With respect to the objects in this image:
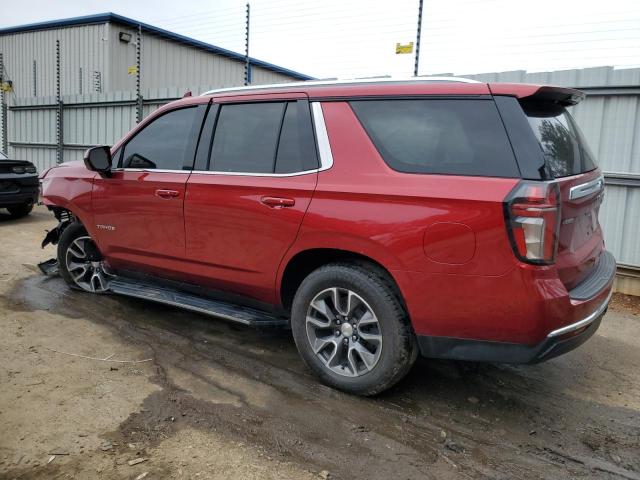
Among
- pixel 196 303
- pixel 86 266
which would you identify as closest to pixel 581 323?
pixel 196 303

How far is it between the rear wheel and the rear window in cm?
387

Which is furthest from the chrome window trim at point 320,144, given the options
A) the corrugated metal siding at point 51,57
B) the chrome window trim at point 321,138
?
the corrugated metal siding at point 51,57

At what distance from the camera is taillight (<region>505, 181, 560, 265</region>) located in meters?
2.60

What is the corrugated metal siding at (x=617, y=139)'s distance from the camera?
228 inches

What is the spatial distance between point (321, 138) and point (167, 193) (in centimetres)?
141

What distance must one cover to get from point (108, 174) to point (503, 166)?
10.9ft

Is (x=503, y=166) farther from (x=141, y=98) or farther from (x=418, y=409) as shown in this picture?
(x=141, y=98)

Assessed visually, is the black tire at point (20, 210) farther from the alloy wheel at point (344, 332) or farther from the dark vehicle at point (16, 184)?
the alloy wheel at point (344, 332)

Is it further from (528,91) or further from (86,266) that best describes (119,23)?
(528,91)

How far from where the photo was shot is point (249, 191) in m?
3.58

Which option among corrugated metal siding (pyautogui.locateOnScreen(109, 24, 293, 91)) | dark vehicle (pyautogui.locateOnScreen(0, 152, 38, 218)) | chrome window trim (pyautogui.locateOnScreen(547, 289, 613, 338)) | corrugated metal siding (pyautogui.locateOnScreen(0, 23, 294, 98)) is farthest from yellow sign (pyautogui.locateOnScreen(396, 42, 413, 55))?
corrugated metal siding (pyautogui.locateOnScreen(109, 24, 293, 91))

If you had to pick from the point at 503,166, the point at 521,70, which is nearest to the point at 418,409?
the point at 503,166

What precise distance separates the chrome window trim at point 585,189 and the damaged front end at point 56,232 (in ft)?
14.6

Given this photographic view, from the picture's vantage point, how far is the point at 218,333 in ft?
14.4
